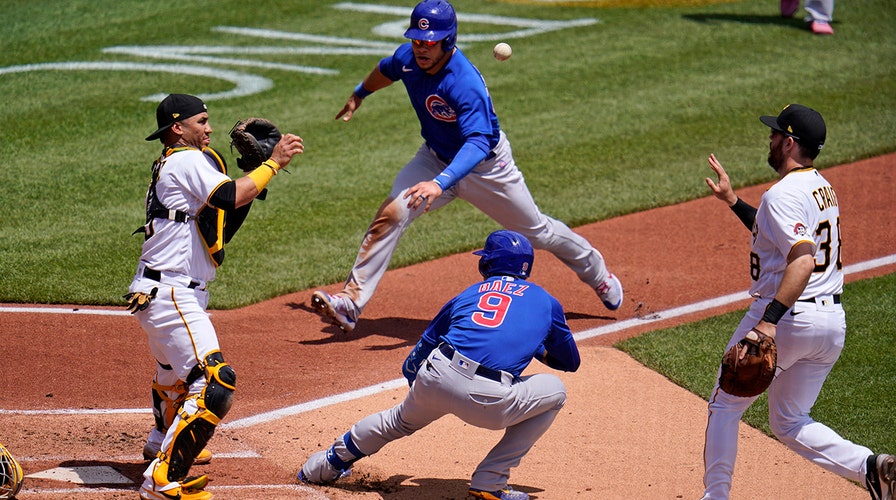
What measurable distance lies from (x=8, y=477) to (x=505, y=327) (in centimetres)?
231

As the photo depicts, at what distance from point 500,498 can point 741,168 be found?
6715mm

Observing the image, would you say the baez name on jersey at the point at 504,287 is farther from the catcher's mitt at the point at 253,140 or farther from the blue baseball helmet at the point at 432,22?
the blue baseball helmet at the point at 432,22

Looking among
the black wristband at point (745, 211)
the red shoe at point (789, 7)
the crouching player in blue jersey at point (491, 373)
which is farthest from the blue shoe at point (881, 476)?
the red shoe at point (789, 7)

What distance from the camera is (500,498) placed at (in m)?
5.09

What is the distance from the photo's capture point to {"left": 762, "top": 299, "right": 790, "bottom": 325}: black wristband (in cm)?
473

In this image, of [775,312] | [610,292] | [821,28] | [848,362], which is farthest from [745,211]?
[821,28]

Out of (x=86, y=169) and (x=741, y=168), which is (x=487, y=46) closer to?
(x=741, y=168)

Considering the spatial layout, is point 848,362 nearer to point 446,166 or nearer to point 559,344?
point 559,344

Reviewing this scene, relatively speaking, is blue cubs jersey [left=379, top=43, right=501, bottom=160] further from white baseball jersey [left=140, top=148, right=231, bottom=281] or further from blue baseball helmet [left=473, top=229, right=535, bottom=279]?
white baseball jersey [left=140, top=148, right=231, bottom=281]

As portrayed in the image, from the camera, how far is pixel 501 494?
512cm

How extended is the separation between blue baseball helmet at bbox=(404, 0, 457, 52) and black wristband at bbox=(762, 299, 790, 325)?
120 inches

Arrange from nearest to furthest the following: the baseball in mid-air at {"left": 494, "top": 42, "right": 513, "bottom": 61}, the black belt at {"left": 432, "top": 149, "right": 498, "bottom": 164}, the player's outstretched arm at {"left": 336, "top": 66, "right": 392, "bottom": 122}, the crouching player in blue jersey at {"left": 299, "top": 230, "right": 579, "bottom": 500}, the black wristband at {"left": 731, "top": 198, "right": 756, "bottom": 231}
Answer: the crouching player in blue jersey at {"left": 299, "top": 230, "right": 579, "bottom": 500}
the black wristband at {"left": 731, "top": 198, "right": 756, "bottom": 231}
the black belt at {"left": 432, "top": 149, "right": 498, "bottom": 164}
the player's outstretched arm at {"left": 336, "top": 66, "right": 392, "bottom": 122}
the baseball in mid-air at {"left": 494, "top": 42, "right": 513, "bottom": 61}

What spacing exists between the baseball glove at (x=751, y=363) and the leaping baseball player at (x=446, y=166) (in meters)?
2.30

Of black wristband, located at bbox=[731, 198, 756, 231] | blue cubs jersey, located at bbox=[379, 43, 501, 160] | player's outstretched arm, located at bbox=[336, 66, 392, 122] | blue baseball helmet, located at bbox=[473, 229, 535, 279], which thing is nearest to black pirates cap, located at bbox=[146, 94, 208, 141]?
blue baseball helmet, located at bbox=[473, 229, 535, 279]
